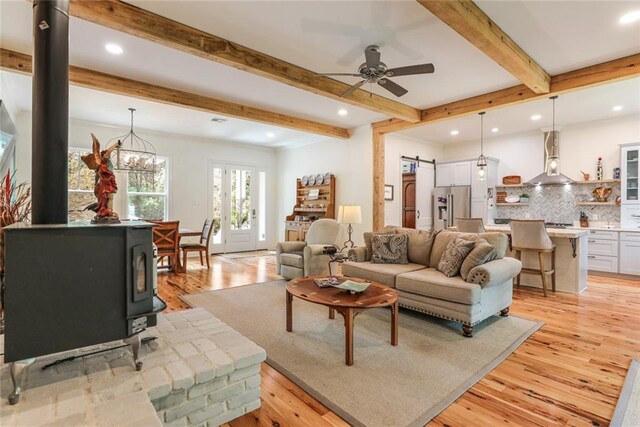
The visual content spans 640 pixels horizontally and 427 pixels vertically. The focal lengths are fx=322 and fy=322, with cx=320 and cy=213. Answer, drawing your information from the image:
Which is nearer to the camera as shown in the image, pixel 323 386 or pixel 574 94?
pixel 323 386

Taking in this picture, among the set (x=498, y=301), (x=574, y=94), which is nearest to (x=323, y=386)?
(x=498, y=301)

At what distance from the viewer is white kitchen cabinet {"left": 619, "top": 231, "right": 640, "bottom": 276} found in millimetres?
5184

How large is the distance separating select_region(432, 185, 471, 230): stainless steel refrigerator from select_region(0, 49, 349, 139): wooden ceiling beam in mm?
3140

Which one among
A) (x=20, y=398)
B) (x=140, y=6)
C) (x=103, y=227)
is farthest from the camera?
(x=140, y=6)

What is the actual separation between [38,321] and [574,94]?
6.21m

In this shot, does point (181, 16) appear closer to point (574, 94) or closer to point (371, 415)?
point (371, 415)

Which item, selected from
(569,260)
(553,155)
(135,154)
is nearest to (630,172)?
(553,155)

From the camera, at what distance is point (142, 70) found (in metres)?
3.80

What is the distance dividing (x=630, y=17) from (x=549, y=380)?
3.02 m

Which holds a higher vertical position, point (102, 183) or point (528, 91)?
point (528, 91)

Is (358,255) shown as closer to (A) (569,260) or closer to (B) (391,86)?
(B) (391,86)

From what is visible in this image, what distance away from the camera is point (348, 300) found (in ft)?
8.52

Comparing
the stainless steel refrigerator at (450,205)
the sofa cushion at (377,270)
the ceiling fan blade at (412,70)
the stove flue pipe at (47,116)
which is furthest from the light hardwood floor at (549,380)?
the stainless steel refrigerator at (450,205)

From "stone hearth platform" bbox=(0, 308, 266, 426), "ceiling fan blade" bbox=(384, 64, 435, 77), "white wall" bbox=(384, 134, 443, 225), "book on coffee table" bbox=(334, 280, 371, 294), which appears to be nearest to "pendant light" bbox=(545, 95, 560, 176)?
"white wall" bbox=(384, 134, 443, 225)
